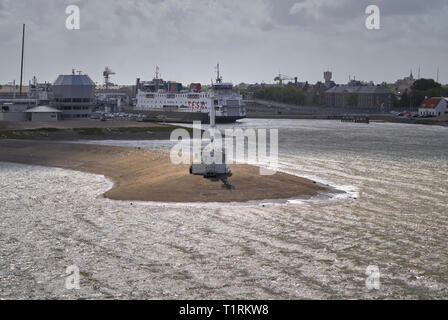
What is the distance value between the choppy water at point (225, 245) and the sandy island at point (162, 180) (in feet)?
5.57

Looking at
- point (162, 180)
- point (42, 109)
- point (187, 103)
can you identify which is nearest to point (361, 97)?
point (187, 103)

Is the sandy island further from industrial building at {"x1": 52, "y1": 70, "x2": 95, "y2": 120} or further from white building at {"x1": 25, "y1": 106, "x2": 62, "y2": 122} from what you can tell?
industrial building at {"x1": 52, "y1": 70, "x2": 95, "y2": 120}

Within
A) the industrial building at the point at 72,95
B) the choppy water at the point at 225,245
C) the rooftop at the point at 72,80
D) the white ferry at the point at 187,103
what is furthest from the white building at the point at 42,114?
the choppy water at the point at 225,245

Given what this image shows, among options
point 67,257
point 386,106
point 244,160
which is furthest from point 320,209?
point 386,106

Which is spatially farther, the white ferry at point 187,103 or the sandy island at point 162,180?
the white ferry at point 187,103

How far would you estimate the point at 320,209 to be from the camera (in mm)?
25266

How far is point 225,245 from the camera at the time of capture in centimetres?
1956

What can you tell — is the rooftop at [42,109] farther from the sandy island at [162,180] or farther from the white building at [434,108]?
the white building at [434,108]

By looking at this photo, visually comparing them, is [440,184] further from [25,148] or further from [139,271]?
[25,148]

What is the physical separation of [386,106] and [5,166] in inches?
5785

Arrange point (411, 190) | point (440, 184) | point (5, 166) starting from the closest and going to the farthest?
point (411, 190) → point (440, 184) → point (5, 166)

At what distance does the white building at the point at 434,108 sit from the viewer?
129m

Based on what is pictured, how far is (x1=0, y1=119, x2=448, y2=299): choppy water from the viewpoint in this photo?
15672mm
